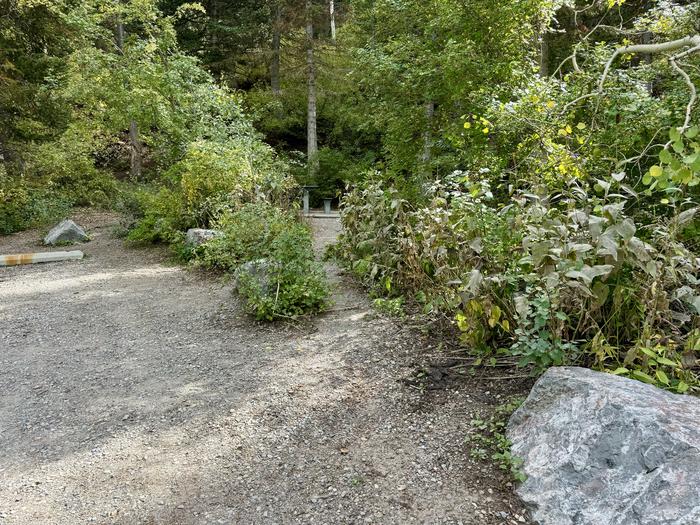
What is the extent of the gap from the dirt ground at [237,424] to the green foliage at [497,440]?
2.4 inches

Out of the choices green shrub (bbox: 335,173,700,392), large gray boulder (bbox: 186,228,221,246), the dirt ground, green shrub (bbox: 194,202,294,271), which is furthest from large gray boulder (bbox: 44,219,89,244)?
green shrub (bbox: 335,173,700,392)

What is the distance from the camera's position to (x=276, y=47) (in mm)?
14227

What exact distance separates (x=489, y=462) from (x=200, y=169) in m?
6.14

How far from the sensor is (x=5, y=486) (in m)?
2.32

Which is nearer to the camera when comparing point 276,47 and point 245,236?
point 245,236

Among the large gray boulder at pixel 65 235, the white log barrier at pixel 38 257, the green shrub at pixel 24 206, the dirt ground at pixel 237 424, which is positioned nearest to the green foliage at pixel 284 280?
the dirt ground at pixel 237 424

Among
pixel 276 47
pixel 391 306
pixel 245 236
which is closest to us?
pixel 391 306

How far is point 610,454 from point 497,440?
58 centimetres

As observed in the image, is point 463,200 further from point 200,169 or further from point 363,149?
point 363,149

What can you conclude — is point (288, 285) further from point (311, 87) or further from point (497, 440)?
point (311, 87)

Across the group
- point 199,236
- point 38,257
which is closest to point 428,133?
point 199,236

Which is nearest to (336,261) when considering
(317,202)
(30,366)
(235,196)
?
(235,196)

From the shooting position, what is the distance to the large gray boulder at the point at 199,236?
21.4 ft

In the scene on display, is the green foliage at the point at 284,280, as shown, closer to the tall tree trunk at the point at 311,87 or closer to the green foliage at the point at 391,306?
the green foliage at the point at 391,306
